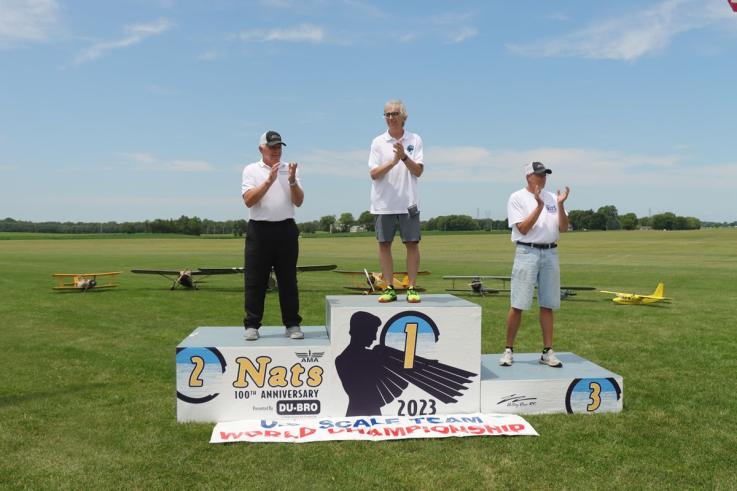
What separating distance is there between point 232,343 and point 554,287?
3.43 m

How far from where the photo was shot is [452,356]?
548 cm

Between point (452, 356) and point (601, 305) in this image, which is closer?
point (452, 356)

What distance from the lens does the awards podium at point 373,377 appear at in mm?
5262

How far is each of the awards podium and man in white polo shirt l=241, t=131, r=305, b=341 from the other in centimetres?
50

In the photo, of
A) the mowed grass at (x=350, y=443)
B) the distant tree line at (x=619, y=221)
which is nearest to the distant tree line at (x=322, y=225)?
the distant tree line at (x=619, y=221)

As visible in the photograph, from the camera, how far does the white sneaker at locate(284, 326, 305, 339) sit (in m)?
5.80

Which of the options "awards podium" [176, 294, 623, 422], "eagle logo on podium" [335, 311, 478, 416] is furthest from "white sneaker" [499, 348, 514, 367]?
"eagle logo on podium" [335, 311, 478, 416]

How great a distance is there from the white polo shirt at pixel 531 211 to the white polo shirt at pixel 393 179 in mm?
1065

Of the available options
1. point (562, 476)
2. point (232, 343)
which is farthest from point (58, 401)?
point (562, 476)

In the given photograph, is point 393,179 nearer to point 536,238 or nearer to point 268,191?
point 268,191

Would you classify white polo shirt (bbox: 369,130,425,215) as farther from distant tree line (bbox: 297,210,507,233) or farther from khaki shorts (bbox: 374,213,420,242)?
distant tree line (bbox: 297,210,507,233)

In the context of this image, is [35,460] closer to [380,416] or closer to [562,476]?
[380,416]

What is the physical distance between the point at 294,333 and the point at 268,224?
46.7 inches

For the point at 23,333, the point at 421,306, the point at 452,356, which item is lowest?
the point at 23,333
